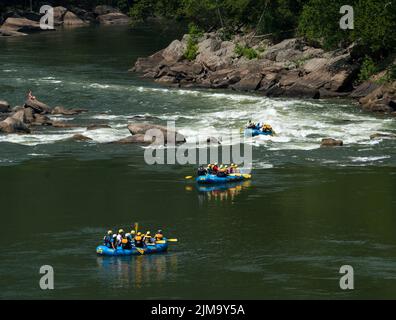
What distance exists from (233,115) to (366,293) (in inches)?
1783

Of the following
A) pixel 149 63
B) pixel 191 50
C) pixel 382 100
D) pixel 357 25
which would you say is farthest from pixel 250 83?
pixel 149 63

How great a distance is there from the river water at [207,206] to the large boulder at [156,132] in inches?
69.0

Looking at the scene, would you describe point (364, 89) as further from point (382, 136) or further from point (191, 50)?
point (191, 50)

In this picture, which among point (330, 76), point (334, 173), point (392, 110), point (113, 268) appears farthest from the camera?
point (330, 76)

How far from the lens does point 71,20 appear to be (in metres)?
195

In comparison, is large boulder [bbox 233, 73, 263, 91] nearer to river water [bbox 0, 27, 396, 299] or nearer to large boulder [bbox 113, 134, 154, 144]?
river water [bbox 0, 27, 396, 299]

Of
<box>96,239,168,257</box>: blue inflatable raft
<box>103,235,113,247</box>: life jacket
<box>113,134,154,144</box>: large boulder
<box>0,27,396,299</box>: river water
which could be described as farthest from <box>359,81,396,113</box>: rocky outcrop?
<box>103,235,113,247</box>: life jacket

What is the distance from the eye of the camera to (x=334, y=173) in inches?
2982

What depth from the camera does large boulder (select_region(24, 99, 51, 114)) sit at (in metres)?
98.4

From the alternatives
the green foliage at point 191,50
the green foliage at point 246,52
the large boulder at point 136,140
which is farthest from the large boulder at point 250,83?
the large boulder at point 136,140

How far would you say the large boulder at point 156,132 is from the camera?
281 feet

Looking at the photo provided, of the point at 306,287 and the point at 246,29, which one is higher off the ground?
the point at 246,29
